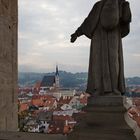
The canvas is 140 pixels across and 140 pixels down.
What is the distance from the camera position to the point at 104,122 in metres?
4.06

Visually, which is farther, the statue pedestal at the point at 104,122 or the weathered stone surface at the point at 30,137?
the weathered stone surface at the point at 30,137

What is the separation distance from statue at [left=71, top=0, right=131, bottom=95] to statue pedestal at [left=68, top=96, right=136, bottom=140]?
0.47 ft

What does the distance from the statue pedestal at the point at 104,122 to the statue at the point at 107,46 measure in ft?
0.47

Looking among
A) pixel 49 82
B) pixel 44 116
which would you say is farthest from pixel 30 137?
pixel 49 82

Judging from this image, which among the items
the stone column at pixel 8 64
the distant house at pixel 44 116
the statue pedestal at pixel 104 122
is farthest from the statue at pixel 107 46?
the distant house at pixel 44 116

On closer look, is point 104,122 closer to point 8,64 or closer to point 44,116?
point 8,64

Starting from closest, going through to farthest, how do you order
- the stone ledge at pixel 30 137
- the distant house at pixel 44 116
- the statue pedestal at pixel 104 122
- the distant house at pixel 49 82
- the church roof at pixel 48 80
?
the statue pedestal at pixel 104 122 → the stone ledge at pixel 30 137 → the distant house at pixel 44 116 → the distant house at pixel 49 82 → the church roof at pixel 48 80

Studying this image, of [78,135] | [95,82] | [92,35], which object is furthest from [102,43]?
[78,135]

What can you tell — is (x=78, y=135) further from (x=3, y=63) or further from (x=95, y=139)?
(x=3, y=63)

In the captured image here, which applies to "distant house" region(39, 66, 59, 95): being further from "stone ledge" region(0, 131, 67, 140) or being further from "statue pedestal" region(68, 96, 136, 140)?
"statue pedestal" region(68, 96, 136, 140)

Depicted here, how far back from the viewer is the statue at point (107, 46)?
13.8ft

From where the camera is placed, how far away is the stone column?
859 cm

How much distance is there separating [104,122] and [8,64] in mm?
5377

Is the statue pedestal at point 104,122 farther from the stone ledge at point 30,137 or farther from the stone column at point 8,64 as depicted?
the stone column at point 8,64
